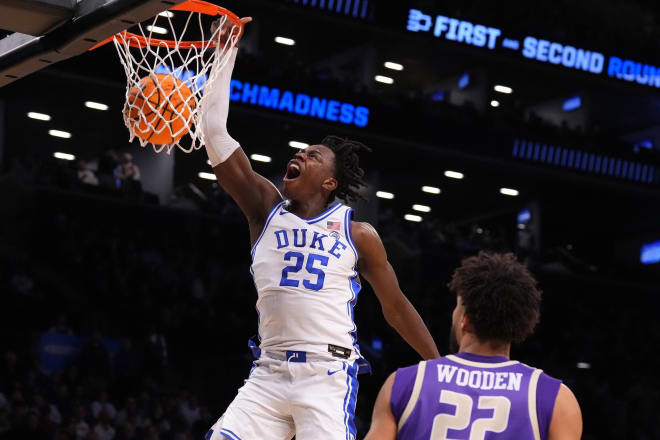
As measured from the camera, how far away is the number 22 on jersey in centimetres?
332

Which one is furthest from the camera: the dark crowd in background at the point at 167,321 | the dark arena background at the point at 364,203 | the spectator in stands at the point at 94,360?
the dark arena background at the point at 364,203

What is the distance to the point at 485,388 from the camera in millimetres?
3377

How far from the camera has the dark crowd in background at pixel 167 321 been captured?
13.8 m

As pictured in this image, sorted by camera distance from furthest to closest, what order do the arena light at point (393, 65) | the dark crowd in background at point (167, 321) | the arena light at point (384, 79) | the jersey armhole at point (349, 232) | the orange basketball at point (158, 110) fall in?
the arena light at point (384, 79)
the arena light at point (393, 65)
the dark crowd in background at point (167, 321)
the orange basketball at point (158, 110)
the jersey armhole at point (349, 232)

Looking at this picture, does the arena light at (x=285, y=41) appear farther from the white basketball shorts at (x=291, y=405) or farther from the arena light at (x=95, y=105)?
the white basketball shorts at (x=291, y=405)

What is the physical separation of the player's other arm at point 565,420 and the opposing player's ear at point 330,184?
2.35 metres

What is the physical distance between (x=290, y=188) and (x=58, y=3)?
1455mm

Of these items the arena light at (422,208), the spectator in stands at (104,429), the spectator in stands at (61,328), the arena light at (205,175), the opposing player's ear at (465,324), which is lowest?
the spectator in stands at (104,429)

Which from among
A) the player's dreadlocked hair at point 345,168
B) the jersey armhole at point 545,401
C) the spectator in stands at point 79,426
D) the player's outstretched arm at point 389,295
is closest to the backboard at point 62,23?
the player's dreadlocked hair at point 345,168

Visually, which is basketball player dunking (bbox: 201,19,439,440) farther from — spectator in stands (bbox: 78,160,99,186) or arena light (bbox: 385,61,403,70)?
arena light (bbox: 385,61,403,70)

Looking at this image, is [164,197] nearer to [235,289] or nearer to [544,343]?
[235,289]

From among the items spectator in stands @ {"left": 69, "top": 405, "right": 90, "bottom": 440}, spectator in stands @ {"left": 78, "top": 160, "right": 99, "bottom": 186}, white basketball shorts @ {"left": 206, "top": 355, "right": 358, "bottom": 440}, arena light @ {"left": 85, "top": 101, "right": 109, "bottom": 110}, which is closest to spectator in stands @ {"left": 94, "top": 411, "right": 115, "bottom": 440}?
spectator in stands @ {"left": 69, "top": 405, "right": 90, "bottom": 440}

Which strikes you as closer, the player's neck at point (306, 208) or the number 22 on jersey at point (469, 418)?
the number 22 on jersey at point (469, 418)

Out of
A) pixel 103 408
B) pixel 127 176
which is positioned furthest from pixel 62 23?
pixel 127 176
